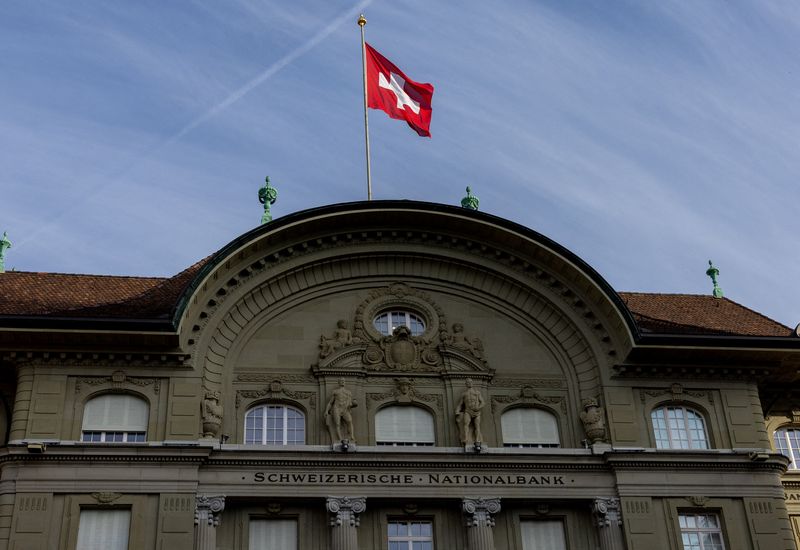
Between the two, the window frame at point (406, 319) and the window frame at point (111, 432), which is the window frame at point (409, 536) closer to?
the window frame at point (406, 319)

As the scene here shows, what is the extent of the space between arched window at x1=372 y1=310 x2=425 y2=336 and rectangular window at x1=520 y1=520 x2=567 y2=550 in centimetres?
718

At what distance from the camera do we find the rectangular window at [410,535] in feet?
108

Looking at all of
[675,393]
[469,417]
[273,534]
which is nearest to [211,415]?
[273,534]

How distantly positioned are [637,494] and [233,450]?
1215 cm

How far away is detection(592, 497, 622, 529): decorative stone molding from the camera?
3325cm

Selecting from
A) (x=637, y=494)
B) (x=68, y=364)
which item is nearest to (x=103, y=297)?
(x=68, y=364)

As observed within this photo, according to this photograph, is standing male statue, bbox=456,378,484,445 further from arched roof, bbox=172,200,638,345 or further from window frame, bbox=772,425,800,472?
window frame, bbox=772,425,800,472

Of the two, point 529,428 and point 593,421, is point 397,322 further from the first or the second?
point 593,421

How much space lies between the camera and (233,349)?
35.0m

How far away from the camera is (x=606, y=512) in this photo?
33344 mm

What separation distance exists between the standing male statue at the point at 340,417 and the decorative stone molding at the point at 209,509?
3.85m

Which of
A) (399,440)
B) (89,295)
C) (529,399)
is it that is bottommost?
(399,440)

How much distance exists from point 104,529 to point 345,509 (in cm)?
679

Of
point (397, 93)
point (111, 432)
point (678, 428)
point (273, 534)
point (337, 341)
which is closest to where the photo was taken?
point (273, 534)
